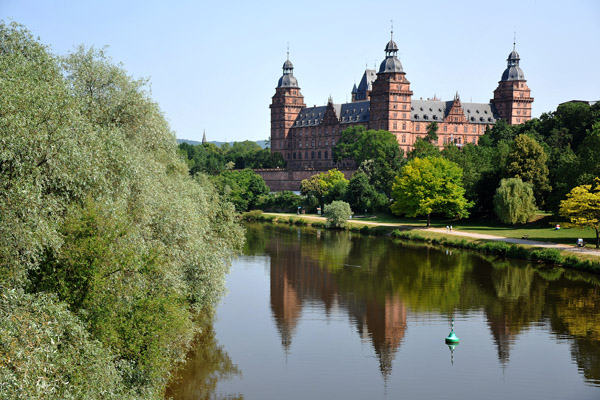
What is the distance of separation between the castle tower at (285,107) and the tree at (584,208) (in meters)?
99.3

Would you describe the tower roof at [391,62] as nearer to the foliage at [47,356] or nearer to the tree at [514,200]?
the tree at [514,200]

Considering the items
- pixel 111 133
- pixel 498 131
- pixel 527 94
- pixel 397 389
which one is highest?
pixel 527 94

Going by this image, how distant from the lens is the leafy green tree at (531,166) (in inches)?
2356

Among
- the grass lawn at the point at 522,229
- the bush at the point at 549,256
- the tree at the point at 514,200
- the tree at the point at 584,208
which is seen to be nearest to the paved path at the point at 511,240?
the grass lawn at the point at 522,229

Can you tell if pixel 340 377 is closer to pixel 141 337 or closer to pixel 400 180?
pixel 141 337

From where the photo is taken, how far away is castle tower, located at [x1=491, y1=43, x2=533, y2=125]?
130m

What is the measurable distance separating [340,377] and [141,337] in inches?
348

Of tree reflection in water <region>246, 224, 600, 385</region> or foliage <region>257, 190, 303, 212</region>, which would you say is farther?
foliage <region>257, 190, 303, 212</region>

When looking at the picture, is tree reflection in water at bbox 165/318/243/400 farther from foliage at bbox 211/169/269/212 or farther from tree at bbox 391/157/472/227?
foliage at bbox 211/169/269/212

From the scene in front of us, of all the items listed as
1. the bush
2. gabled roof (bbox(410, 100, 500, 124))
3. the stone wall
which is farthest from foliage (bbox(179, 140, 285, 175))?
the bush

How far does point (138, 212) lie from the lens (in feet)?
67.2

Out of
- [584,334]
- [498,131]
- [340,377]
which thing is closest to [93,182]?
[340,377]

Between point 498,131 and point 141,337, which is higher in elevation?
point 498,131

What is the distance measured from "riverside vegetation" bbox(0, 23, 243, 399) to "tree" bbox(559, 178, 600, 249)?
104 feet
